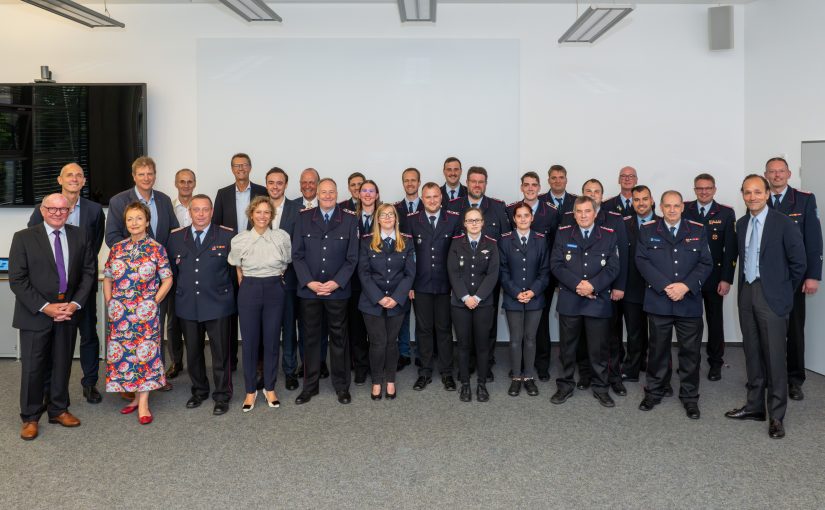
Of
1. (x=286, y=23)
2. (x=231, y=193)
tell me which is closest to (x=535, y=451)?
(x=231, y=193)

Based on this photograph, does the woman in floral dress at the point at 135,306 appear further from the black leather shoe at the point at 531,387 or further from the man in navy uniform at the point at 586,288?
the man in navy uniform at the point at 586,288

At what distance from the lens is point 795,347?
15.3 feet

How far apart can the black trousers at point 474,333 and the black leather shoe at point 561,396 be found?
550mm

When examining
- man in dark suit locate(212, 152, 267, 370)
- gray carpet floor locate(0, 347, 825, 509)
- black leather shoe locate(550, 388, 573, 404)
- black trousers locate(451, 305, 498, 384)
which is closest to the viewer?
gray carpet floor locate(0, 347, 825, 509)

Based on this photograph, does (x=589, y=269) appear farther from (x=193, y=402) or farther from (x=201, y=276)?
(x=193, y=402)

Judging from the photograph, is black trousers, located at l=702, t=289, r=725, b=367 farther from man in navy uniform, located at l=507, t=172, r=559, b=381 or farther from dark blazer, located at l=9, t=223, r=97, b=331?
dark blazer, located at l=9, t=223, r=97, b=331

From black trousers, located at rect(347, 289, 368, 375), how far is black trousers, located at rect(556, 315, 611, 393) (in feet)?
5.29

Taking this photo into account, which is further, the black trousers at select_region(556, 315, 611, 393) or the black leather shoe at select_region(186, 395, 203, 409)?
the black trousers at select_region(556, 315, 611, 393)

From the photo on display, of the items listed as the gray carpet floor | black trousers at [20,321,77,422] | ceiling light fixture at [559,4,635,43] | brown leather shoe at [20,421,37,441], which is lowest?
the gray carpet floor

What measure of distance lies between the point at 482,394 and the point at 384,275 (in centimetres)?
119

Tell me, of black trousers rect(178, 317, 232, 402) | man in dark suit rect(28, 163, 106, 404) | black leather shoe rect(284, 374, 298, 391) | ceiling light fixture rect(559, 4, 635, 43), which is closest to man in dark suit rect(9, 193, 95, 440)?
man in dark suit rect(28, 163, 106, 404)

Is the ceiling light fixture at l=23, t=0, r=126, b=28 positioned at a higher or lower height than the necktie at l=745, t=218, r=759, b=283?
higher

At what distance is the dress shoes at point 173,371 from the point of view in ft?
16.5

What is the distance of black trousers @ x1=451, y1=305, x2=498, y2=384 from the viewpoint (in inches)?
179
